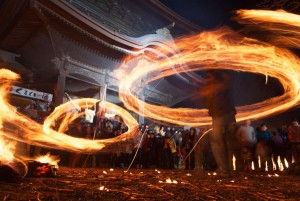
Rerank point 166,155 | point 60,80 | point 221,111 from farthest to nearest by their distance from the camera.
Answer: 1. point 166,155
2. point 60,80
3. point 221,111

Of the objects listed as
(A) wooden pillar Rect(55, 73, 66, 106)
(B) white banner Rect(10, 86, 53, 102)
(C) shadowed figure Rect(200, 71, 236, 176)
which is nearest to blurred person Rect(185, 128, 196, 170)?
(C) shadowed figure Rect(200, 71, 236, 176)

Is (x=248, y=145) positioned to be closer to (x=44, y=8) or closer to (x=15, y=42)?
(x=44, y=8)

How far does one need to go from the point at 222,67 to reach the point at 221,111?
3.63 feet

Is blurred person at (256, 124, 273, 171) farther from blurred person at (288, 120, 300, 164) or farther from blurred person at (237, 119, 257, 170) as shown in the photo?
blurred person at (288, 120, 300, 164)

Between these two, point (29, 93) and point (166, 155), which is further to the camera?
point (166, 155)

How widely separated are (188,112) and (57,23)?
41.1 ft

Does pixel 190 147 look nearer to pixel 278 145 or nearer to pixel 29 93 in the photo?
pixel 278 145

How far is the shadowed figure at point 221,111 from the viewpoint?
21.0ft

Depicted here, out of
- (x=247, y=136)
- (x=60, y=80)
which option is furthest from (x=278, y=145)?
(x=60, y=80)

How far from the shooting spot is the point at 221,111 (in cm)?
645

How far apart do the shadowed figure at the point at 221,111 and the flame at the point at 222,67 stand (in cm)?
38

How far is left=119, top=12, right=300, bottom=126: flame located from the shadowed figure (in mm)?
379

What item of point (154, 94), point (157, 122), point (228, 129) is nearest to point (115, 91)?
point (154, 94)

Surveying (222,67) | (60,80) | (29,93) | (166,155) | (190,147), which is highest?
(60,80)
